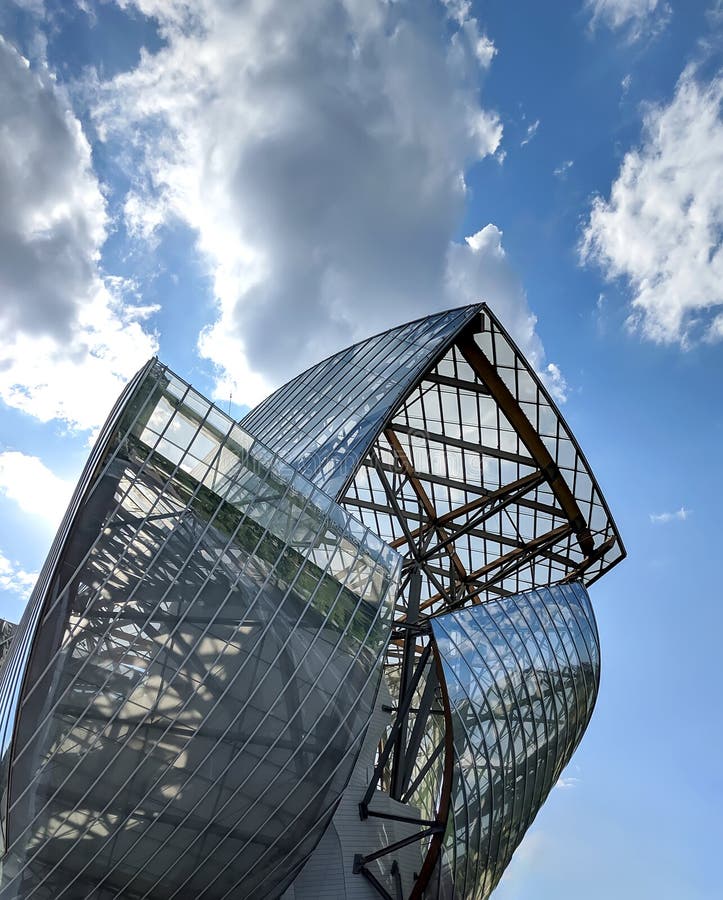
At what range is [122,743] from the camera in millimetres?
15992

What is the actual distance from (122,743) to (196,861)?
4180mm

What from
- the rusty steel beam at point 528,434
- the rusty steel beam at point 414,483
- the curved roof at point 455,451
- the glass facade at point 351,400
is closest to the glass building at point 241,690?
the glass facade at point 351,400

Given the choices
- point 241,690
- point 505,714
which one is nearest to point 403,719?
point 505,714

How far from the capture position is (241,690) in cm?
1736

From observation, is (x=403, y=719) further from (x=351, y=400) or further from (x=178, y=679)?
(x=351, y=400)

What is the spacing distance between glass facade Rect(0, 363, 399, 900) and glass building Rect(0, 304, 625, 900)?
0.05m

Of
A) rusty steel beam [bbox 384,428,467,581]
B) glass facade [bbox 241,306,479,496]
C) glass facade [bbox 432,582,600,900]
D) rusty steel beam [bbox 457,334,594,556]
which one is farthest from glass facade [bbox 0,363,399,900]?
rusty steel beam [bbox 384,428,467,581]

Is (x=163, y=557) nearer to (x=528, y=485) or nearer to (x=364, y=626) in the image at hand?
(x=364, y=626)

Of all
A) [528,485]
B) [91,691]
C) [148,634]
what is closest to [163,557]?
[148,634]

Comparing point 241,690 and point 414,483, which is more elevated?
point 414,483

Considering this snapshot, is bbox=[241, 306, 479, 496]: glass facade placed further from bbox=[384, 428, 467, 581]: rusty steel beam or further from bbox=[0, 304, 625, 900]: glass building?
bbox=[384, 428, 467, 581]: rusty steel beam

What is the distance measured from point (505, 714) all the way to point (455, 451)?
1493cm

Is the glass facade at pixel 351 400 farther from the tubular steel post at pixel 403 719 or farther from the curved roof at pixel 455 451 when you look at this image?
the tubular steel post at pixel 403 719

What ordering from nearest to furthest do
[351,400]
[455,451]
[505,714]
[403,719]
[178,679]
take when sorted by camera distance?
1. [178,679]
2. [505,714]
3. [403,719]
4. [351,400]
5. [455,451]
